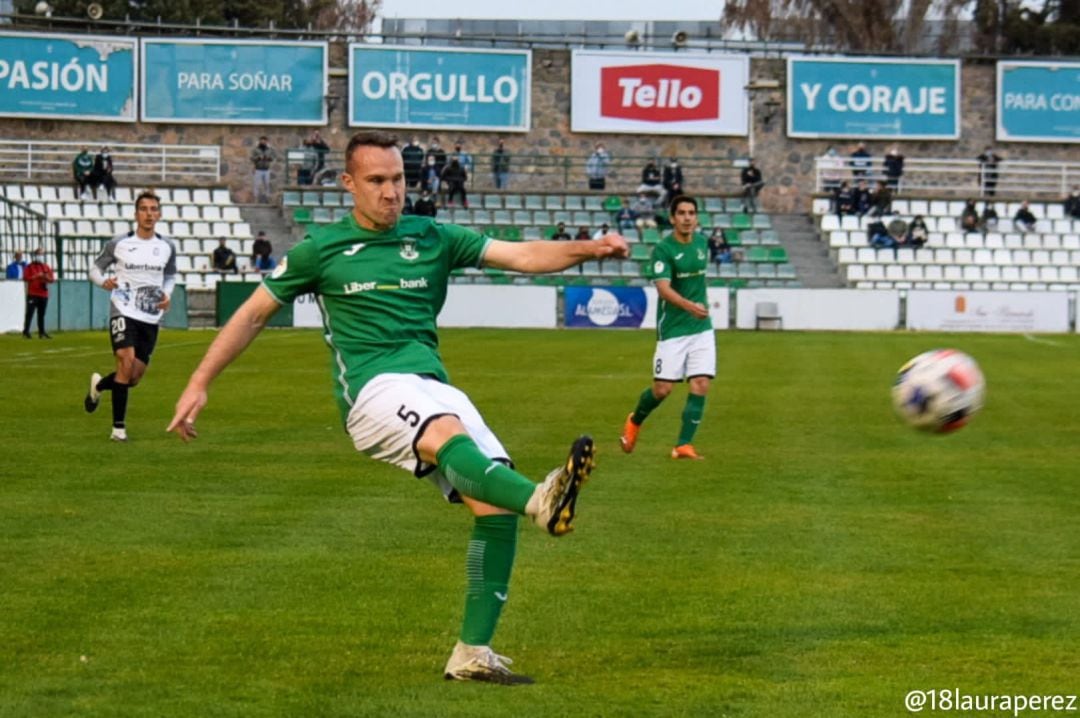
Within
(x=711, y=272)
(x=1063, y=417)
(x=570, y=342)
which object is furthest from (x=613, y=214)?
(x=1063, y=417)

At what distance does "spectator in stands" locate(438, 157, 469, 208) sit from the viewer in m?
54.1

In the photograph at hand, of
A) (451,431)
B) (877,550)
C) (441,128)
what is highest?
(441,128)

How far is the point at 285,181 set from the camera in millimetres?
57938

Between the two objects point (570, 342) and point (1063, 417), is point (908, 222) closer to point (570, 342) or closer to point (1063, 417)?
point (570, 342)

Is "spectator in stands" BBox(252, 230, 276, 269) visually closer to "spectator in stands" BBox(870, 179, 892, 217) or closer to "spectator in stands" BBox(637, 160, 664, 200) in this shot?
"spectator in stands" BBox(637, 160, 664, 200)

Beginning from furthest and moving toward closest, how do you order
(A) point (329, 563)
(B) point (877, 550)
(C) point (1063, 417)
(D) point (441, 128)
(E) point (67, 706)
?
1. (D) point (441, 128)
2. (C) point (1063, 417)
3. (B) point (877, 550)
4. (A) point (329, 563)
5. (E) point (67, 706)

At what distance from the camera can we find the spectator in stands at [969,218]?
56594 millimetres

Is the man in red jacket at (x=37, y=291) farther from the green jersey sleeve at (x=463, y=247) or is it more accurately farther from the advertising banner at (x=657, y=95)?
the green jersey sleeve at (x=463, y=247)

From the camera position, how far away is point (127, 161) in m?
58.9

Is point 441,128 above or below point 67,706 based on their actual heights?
above

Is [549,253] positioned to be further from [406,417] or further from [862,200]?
[862,200]

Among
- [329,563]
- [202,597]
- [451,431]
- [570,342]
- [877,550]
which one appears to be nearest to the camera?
[451,431]

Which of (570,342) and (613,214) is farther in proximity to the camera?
(613,214)

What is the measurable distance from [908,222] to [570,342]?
21.6 m
